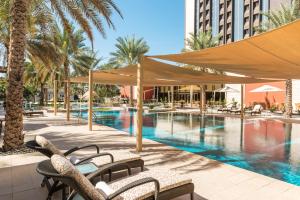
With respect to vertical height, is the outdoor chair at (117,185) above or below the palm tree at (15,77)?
below

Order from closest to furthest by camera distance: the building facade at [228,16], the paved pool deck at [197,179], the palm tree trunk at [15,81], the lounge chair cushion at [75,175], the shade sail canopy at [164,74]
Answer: the lounge chair cushion at [75,175] < the paved pool deck at [197,179] < the palm tree trunk at [15,81] < the shade sail canopy at [164,74] < the building facade at [228,16]

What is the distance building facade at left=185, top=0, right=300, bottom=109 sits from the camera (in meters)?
34.4

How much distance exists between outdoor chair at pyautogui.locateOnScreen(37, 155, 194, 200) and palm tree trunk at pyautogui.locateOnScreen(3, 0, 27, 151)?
13.5 ft

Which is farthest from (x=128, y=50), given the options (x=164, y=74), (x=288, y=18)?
(x=164, y=74)

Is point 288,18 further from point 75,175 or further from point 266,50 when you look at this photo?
point 75,175

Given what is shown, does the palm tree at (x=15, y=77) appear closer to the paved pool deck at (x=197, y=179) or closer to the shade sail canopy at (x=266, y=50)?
the paved pool deck at (x=197, y=179)

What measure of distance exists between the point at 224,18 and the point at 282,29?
4326 cm

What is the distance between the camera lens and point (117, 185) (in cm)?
382

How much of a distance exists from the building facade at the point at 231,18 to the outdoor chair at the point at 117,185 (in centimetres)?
2858

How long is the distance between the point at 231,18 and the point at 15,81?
42.3 m

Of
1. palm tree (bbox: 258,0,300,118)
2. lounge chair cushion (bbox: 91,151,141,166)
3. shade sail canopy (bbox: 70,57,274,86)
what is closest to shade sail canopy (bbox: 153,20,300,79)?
shade sail canopy (bbox: 70,57,274,86)

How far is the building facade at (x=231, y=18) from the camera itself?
34375 millimetres

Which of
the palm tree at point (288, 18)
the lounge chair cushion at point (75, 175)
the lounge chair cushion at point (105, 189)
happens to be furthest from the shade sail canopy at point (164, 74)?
the palm tree at point (288, 18)

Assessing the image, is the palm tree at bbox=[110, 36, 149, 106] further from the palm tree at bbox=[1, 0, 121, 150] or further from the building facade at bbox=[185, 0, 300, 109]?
the palm tree at bbox=[1, 0, 121, 150]
